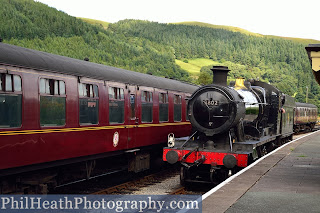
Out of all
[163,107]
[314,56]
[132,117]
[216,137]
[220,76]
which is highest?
[314,56]

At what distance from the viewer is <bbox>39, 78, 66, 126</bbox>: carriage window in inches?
330

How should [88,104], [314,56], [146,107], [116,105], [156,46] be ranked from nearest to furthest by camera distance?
[314,56] → [88,104] → [116,105] → [146,107] → [156,46]

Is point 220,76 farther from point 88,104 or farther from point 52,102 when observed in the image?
point 52,102

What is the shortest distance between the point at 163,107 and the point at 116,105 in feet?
11.0

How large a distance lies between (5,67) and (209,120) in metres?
5.88

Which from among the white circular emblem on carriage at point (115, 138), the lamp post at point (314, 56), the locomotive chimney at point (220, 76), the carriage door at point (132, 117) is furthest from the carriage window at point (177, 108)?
the lamp post at point (314, 56)

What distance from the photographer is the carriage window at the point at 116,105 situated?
36.6ft

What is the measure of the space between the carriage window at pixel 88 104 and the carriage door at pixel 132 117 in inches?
74.0

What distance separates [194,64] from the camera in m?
165

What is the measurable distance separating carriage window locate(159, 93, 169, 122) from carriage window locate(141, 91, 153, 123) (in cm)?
78

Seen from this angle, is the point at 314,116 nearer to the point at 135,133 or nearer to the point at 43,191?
the point at 135,133

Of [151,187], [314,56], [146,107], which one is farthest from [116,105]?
[314,56]

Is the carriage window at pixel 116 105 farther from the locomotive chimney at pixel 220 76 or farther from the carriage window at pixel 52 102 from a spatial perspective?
the locomotive chimney at pixel 220 76

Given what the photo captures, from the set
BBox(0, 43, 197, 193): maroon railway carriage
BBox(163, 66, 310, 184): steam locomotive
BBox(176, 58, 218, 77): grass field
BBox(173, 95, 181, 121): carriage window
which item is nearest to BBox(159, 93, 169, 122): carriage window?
BBox(0, 43, 197, 193): maroon railway carriage
